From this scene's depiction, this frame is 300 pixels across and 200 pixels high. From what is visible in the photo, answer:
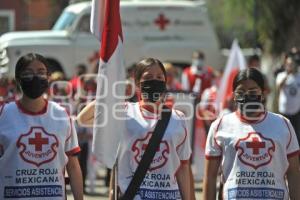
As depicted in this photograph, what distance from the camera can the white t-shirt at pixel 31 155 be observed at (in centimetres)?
661

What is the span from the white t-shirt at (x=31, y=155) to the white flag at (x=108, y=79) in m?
0.27

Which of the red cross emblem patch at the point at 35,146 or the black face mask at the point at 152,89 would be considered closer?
the red cross emblem patch at the point at 35,146

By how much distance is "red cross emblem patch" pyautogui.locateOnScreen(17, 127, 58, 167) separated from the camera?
21.7 feet

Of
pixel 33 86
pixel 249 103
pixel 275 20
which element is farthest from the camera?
pixel 275 20

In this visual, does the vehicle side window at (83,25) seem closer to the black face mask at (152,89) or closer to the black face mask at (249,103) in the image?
the black face mask at (152,89)

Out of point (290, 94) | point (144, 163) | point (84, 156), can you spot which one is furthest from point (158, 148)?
point (290, 94)

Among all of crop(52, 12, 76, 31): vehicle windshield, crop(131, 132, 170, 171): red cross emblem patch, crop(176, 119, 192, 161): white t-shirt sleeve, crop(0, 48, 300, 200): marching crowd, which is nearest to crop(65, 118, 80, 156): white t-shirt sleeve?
crop(0, 48, 300, 200): marching crowd

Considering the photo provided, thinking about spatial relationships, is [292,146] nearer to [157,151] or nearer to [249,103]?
[249,103]

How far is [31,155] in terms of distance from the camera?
6.62m

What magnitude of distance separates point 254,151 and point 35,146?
146cm

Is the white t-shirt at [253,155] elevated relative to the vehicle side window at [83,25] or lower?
lower

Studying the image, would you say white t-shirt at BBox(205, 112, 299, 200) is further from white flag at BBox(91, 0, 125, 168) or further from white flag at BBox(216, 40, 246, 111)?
white flag at BBox(216, 40, 246, 111)

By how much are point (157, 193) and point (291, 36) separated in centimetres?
2594

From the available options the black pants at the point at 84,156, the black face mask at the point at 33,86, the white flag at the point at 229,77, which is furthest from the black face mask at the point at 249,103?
the white flag at the point at 229,77
